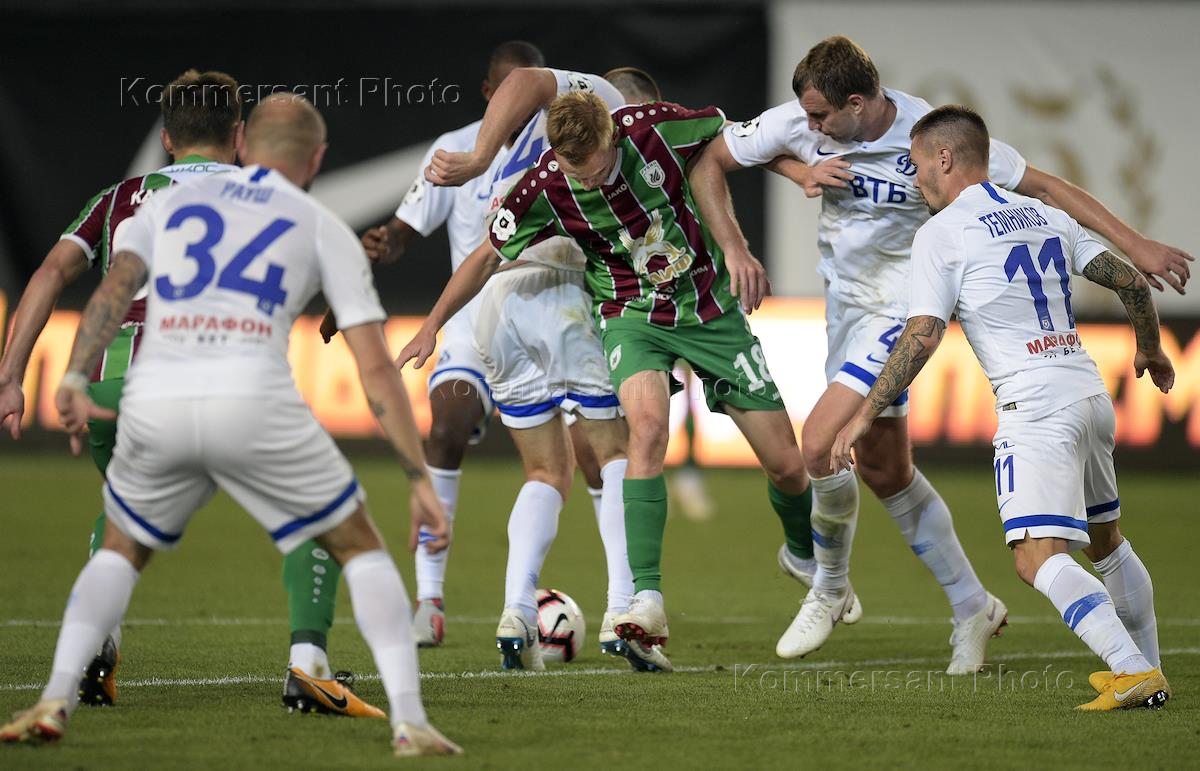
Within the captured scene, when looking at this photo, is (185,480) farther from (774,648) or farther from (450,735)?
(774,648)

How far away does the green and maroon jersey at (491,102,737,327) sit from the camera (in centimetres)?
587

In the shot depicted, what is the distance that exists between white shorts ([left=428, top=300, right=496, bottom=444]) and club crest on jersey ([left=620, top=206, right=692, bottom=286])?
1356mm

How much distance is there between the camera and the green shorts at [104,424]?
190 inches

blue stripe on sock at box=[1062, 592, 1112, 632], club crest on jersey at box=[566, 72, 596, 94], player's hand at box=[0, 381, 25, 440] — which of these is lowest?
blue stripe on sock at box=[1062, 592, 1112, 632]

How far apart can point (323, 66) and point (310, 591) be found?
1243cm

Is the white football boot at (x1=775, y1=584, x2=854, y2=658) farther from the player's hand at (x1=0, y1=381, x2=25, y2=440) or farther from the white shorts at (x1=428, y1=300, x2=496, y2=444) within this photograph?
the player's hand at (x1=0, y1=381, x2=25, y2=440)

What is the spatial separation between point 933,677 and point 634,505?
4.30ft

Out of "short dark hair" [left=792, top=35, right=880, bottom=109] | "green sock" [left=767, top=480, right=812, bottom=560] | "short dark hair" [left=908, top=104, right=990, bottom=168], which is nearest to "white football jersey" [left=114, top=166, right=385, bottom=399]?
"short dark hair" [left=908, top=104, right=990, bottom=168]

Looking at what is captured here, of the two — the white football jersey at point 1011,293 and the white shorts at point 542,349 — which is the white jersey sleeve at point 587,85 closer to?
the white shorts at point 542,349

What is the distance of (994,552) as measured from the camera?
10.6m

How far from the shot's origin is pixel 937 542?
6.21m

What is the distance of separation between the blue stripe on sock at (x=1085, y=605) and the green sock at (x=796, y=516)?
160cm

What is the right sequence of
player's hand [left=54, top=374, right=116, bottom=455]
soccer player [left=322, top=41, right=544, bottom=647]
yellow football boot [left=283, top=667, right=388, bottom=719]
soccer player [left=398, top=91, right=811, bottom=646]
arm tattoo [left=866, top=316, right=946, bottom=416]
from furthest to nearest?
soccer player [left=322, top=41, right=544, bottom=647], soccer player [left=398, top=91, right=811, bottom=646], arm tattoo [left=866, top=316, right=946, bottom=416], yellow football boot [left=283, top=667, right=388, bottom=719], player's hand [left=54, top=374, right=116, bottom=455]

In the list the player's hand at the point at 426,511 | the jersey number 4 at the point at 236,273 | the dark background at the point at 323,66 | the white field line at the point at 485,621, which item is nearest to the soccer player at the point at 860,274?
the white field line at the point at 485,621
